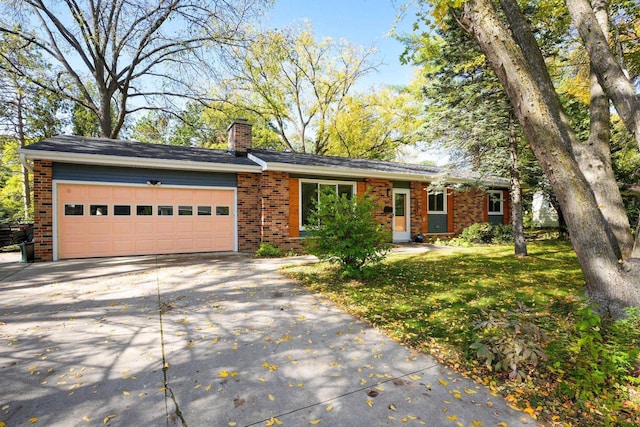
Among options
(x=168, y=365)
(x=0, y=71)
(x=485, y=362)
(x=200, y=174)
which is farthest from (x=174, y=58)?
(x=485, y=362)

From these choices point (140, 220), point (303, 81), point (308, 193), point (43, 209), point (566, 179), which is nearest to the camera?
point (566, 179)

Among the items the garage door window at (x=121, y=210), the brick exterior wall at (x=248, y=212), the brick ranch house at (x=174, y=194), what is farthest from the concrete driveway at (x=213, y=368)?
the brick exterior wall at (x=248, y=212)

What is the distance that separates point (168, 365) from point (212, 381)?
55 cm

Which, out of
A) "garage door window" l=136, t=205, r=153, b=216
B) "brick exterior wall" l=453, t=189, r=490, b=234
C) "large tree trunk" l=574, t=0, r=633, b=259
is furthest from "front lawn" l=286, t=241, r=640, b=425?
"brick exterior wall" l=453, t=189, r=490, b=234

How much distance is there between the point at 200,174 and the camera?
9.66m

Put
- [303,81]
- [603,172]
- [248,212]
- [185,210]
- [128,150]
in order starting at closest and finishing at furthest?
[603,172]
[128,150]
[185,210]
[248,212]
[303,81]

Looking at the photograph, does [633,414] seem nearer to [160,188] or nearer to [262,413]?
[262,413]

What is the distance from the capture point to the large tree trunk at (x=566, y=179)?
3.32 metres

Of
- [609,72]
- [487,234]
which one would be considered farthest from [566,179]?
[487,234]

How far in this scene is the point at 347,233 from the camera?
5.66 meters

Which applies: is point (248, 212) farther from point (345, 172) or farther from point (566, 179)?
point (566, 179)

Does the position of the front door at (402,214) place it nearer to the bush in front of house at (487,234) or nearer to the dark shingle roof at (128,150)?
the bush in front of house at (487,234)

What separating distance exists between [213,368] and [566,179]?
4.16 meters

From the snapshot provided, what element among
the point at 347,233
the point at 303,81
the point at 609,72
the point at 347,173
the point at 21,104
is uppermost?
the point at 303,81
